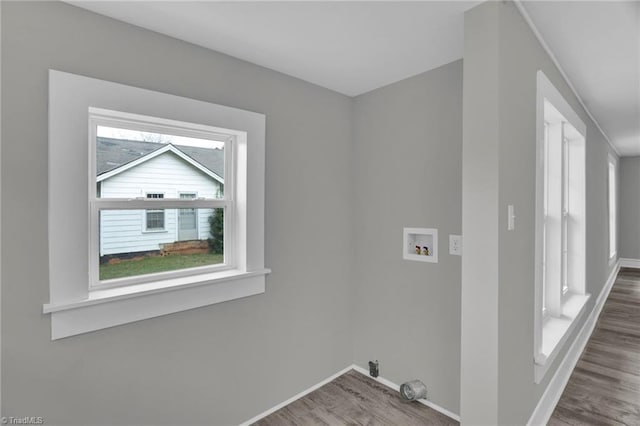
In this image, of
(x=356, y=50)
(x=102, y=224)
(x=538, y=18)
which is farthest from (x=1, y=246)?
(x=538, y=18)

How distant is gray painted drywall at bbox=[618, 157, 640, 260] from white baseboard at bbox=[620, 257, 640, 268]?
3.2 inches

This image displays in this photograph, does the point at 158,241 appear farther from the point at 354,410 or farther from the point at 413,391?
the point at 413,391

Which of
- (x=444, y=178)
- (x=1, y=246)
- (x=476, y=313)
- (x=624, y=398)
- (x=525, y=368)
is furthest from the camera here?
(x=624, y=398)

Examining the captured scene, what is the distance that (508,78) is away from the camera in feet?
4.99

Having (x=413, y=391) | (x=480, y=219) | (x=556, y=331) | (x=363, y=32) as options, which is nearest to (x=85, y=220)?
(x=363, y=32)

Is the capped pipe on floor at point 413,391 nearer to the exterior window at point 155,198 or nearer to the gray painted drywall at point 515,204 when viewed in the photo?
the gray painted drywall at point 515,204

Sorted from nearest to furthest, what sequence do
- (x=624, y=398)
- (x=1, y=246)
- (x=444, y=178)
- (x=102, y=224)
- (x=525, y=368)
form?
(x=1, y=246), (x=102, y=224), (x=525, y=368), (x=444, y=178), (x=624, y=398)

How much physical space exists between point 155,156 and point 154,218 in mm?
354

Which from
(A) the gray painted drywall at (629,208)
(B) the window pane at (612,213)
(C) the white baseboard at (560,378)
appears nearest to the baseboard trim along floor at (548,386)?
(C) the white baseboard at (560,378)

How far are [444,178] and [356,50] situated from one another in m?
1.02

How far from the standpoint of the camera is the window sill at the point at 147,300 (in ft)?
4.74

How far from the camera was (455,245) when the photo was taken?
214 cm

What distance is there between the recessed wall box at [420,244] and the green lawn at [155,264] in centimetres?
136

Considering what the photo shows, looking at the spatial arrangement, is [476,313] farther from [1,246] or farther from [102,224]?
[1,246]
